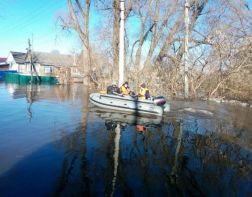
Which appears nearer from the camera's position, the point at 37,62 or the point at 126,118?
the point at 126,118

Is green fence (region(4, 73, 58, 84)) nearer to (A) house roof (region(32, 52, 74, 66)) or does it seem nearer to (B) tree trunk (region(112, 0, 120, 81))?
(B) tree trunk (region(112, 0, 120, 81))

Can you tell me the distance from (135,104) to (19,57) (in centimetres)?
5118

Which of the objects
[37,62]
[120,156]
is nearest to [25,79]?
[37,62]

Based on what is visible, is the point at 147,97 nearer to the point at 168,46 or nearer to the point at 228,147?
the point at 228,147

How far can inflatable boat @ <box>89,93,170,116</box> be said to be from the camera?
1455cm

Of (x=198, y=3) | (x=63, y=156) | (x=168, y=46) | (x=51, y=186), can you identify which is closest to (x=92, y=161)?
(x=63, y=156)

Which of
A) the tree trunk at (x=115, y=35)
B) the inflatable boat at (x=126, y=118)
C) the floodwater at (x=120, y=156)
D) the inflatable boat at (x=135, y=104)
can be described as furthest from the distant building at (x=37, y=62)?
the floodwater at (x=120, y=156)

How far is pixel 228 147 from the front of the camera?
9703 mm

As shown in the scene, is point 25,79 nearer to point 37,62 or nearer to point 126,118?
point 37,62

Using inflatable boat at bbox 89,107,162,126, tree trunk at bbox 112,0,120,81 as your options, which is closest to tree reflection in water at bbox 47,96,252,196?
inflatable boat at bbox 89,107,162,126

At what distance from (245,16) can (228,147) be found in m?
18.5

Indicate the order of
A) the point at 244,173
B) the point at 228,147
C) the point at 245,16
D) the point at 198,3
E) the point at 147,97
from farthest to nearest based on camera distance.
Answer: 1. the point at 198,3
2. the point at 245,16
3. the point at 147,97
4. the point at 228,147
5. the point at 244,173

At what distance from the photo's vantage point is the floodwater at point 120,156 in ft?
19.6

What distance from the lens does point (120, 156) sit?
7.88 m
